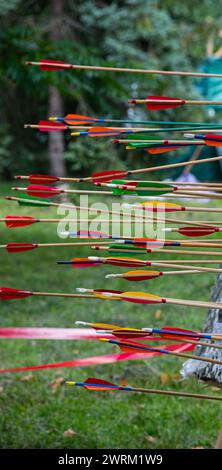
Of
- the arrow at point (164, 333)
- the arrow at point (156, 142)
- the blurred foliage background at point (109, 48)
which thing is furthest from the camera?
the blurred foliage background at point (109, 48)

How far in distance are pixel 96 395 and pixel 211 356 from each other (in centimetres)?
168

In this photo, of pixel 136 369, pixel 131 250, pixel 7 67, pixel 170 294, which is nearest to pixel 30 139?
pixel 7 67

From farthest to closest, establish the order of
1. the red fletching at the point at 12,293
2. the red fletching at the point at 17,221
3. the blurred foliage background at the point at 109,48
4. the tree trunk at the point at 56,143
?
the tree trunk at the point at 56,143
the blurred foliage background at the point at 109,48
the red fletching at the point at 17,221
the red fletching at the point at 12,293

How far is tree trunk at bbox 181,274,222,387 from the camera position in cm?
218

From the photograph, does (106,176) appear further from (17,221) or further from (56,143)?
(56,143)

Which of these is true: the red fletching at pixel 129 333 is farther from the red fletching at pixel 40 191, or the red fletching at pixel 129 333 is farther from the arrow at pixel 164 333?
the red fletching at pixel 40 191

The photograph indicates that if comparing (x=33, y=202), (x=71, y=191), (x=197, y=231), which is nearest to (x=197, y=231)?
(x=197, y=231)

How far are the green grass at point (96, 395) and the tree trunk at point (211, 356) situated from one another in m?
0.62

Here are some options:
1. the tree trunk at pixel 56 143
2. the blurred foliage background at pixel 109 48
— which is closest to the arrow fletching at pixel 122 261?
the blurred foliage background at pixel 109 48

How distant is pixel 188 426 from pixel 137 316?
204 centimetres

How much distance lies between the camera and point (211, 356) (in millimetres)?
2211

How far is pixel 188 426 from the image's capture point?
335 centimetres

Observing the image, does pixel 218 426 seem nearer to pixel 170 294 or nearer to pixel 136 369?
pixel 136 369

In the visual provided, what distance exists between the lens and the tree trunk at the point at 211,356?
85.7 inches
